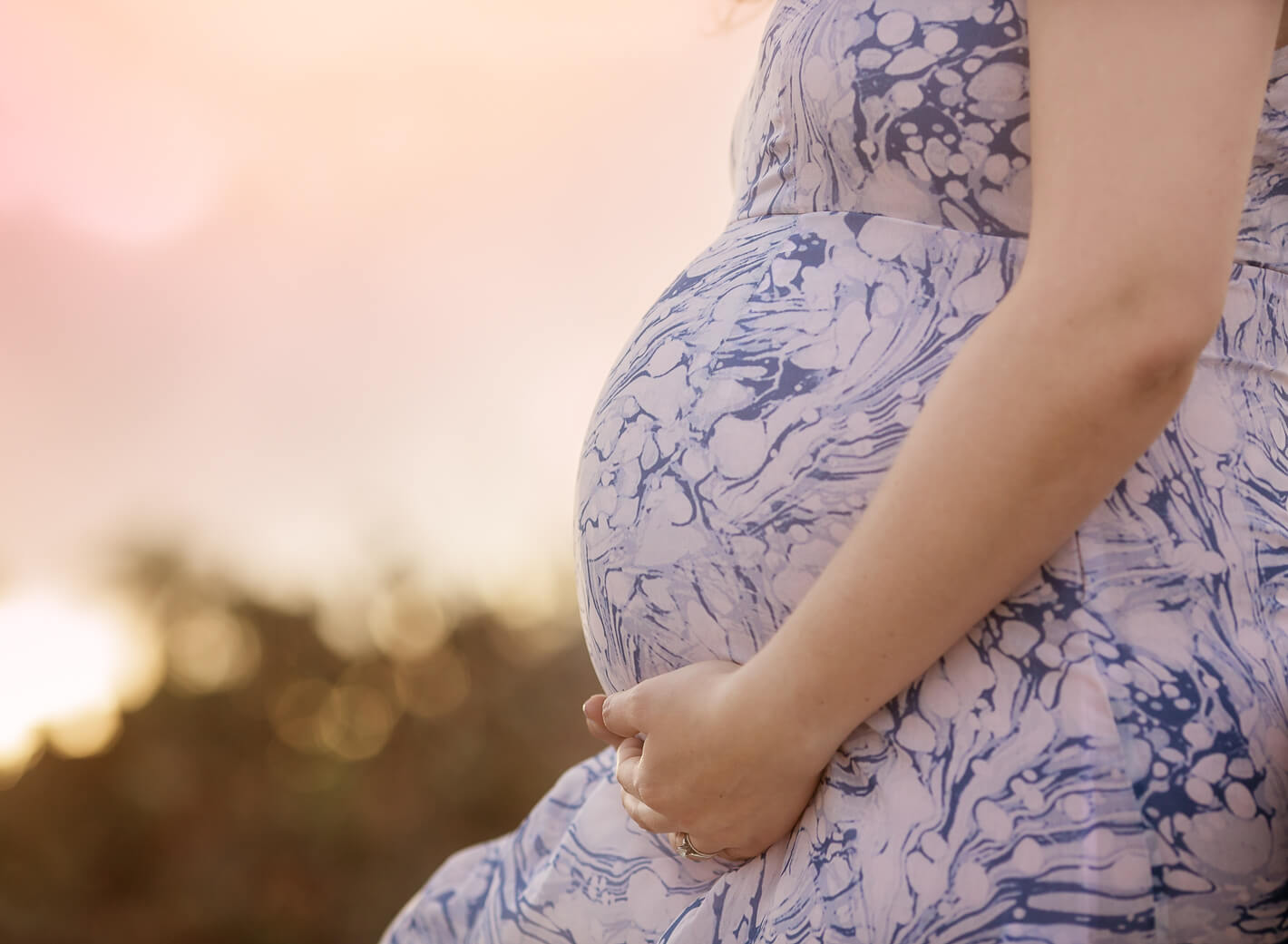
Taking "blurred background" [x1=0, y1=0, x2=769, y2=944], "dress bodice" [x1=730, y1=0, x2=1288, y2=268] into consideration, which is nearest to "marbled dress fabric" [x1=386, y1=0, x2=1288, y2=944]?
"dress bodice" [x1=730, y1=0, x2=1288, y2=268]

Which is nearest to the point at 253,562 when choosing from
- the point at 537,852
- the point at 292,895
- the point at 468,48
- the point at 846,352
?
the point at 292,895

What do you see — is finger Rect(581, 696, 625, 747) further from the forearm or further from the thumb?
the forearm

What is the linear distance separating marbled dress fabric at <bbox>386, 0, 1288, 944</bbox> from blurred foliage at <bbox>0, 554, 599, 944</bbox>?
4.52 m

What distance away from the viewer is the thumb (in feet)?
1.99

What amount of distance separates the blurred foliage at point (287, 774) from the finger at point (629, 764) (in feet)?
14.6

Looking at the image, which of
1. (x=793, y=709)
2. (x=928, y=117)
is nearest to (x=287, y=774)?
(x=793, y=709)

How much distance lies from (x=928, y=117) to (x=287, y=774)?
505 cm

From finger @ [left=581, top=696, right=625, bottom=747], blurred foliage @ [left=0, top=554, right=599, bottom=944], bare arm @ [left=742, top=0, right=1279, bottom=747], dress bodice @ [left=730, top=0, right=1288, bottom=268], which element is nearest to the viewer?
Answer: bare arm @ [left=742, top=0, right=1279, bottom=747]

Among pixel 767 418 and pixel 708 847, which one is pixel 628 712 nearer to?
pixel 708 847

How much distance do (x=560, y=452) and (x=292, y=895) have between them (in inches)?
103

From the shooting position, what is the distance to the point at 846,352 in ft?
1.90

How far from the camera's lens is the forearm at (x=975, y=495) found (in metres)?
0.46

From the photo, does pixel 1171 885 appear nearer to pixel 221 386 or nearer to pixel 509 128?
pixel 509 128

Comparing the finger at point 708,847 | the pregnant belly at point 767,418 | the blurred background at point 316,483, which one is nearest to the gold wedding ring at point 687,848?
the finger at point 708,847
